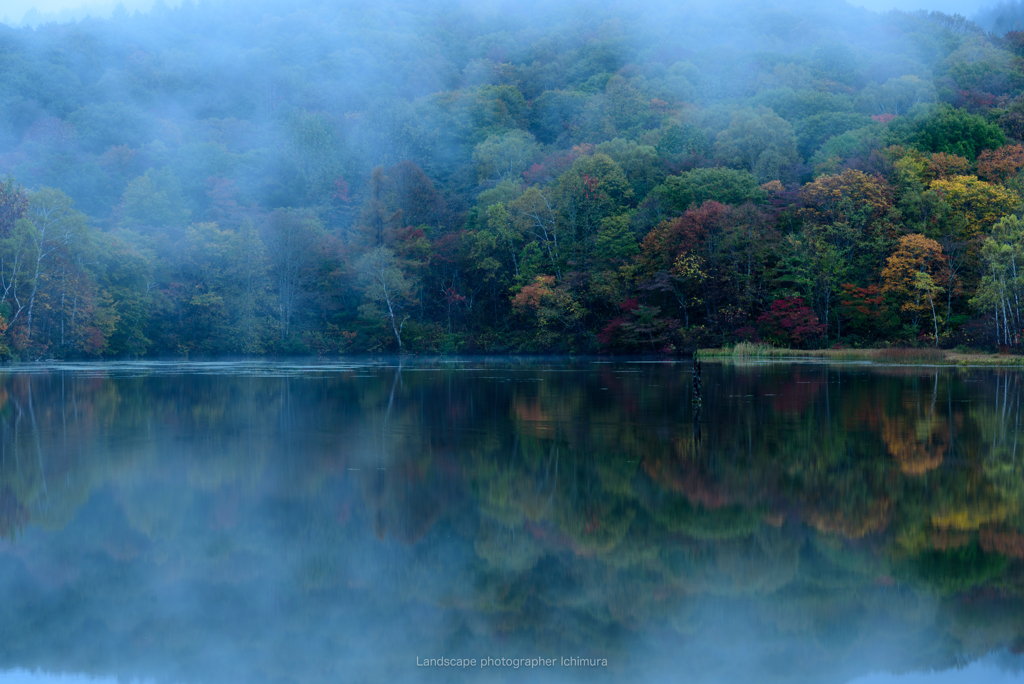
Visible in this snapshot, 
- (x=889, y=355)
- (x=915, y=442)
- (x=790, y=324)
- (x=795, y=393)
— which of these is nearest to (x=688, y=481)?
(x=915, y=442)

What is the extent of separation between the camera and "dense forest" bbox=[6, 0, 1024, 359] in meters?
49.5

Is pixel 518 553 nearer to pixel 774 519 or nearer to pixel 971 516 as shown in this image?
pixel 774 519

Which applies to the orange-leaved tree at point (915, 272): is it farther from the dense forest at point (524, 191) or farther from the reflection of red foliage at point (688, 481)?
the reflection of red foliage at point (688, 481)

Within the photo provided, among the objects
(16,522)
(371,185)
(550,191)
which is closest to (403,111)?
(371,185)

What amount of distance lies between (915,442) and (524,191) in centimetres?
5258

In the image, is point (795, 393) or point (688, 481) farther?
point (795, 393)

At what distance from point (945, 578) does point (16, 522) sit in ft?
26.7

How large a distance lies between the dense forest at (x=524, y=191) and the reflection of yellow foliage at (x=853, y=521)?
3585 centimetres

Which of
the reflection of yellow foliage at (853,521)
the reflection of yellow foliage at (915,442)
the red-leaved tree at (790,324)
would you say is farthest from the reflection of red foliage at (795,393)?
the red-leaved tree at (790,324)

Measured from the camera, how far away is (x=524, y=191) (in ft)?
207

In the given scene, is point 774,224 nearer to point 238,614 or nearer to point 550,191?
point 550,191

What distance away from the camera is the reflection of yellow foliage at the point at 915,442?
10617mm

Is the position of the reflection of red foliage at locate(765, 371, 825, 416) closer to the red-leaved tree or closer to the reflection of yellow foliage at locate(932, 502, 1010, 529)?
the reflection of yellow foliage at locate(932, 502, 1010, 529)

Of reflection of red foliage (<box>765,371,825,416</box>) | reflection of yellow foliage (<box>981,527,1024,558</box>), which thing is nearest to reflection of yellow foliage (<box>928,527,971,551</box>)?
reflection of yellow foliage (<box>981,527,1024,558</box>)
